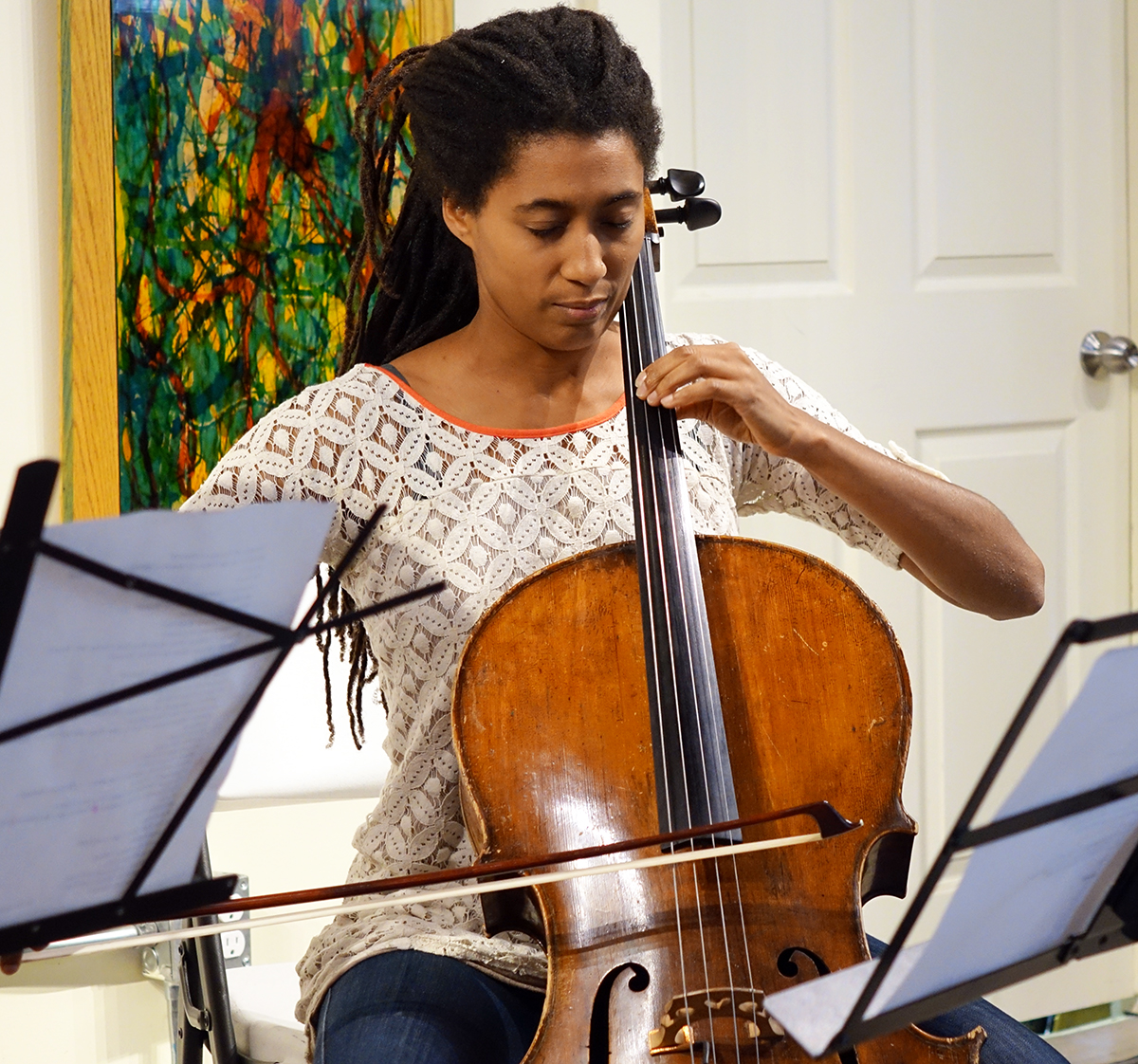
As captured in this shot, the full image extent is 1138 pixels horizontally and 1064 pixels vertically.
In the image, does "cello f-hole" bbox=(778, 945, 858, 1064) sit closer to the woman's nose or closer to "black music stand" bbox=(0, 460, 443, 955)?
"black music stand" bbox=(0, 460, 443, 955)

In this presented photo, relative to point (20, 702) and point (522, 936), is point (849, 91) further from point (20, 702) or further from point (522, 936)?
point (20, 702)

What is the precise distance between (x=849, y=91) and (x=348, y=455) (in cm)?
111

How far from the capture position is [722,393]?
1.04m

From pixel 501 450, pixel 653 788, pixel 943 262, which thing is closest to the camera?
pixel 653 788

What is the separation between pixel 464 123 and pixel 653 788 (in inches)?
21.2

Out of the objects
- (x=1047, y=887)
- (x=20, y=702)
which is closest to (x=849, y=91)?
(x=1047, y=887)

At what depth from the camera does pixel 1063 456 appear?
211 cm

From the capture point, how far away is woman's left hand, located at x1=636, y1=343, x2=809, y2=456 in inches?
40.9

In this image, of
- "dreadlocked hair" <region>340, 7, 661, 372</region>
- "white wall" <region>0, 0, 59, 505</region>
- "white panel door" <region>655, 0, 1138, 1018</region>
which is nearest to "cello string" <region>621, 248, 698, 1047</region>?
"dreadlocked hair" <region>340, 7, 661, 372</region>

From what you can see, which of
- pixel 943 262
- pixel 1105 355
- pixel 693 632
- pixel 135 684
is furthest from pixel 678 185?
pixel 1105 355

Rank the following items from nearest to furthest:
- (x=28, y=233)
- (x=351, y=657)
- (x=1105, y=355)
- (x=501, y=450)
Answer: (x=501, y=450) < (x=351, y=657) < (x=28, y=233) < (x=1105, y=355)

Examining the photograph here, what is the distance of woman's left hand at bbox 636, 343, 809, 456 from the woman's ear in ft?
0.65

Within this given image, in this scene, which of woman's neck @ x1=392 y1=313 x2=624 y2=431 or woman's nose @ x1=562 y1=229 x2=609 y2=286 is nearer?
woman's nose @ x1=562 y1=229 x2=609 y2=286

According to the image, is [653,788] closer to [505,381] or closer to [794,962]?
[794,962]
